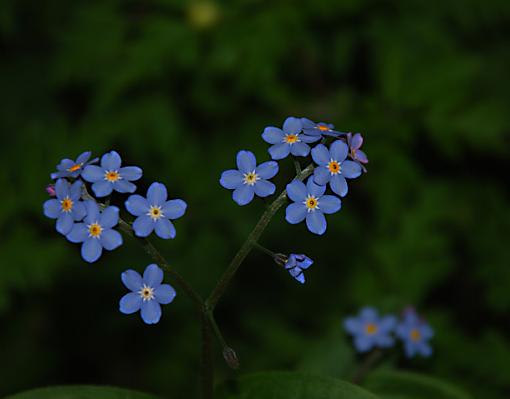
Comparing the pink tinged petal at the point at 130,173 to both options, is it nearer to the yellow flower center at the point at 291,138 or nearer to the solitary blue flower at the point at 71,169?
the solitary blue flower at the point at 71,169

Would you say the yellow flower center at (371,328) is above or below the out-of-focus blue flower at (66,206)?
below

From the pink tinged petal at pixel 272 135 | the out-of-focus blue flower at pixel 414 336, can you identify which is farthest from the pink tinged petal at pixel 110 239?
the out-of-focus blue flower at pixel 414 336

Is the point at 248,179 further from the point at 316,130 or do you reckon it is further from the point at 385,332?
the point at 385,332

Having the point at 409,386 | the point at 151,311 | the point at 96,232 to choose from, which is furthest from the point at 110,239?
the point at 409,386

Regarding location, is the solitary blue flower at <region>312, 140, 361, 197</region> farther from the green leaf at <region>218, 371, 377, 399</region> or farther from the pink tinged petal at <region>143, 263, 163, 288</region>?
the green leaf at <region>218, 371, 377, 399</region>

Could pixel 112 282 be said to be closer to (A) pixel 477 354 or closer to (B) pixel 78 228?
(A) pixel 477 354

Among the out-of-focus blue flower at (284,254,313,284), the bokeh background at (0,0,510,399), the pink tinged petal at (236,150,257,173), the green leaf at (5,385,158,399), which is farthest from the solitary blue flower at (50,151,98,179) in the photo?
the bokeh background at (0,0,510,399)
